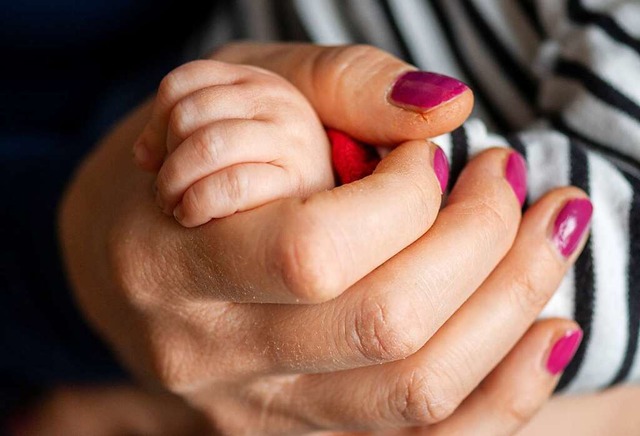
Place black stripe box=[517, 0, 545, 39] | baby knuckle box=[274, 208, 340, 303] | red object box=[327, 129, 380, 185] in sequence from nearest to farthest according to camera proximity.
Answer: baby knuckle box=[274, 208, 340, 303] → red object box=[327, 129, 380, 185] → black stripe box=[517, 0, 545, 39]

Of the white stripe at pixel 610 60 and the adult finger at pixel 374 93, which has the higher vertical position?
the adult finger at pixel 374 93

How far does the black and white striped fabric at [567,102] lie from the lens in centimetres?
53

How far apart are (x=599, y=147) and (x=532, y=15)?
0.15 metres

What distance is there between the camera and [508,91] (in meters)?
0.67

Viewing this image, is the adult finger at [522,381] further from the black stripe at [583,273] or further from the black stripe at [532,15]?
the black stripe at [532,15]

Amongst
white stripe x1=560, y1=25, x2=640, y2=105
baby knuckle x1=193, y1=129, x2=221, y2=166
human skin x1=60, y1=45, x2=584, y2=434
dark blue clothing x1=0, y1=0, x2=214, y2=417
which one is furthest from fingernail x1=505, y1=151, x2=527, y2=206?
dark blue clothing x1=0, y1=0, x2=214, y2=417

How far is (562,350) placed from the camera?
1.69 ft

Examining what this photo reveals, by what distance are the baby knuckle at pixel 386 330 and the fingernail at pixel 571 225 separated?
0.48 feet

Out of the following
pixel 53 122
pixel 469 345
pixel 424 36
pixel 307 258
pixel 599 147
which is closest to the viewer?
pixel 307 258

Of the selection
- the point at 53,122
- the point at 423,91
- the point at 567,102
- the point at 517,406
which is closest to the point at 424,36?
the point at 567,102

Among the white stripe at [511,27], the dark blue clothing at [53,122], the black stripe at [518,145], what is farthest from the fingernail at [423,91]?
the dark blue clothing at [53,122]

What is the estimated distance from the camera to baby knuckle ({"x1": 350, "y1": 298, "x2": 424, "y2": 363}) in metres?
0.41

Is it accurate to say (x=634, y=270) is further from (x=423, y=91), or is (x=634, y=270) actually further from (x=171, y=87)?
(x=171, y=87)

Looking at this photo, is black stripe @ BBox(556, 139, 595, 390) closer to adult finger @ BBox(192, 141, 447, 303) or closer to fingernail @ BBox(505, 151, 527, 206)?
fingernail @ BBox(505, 151, 527, 206)
